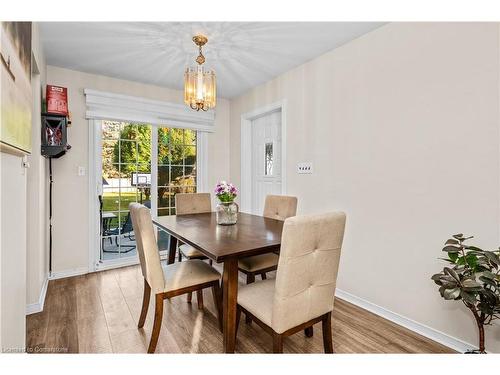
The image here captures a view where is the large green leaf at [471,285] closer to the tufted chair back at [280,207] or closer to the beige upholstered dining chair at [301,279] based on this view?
the beige upholstered dining chair at [301,279]

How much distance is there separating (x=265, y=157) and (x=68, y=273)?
2757mm

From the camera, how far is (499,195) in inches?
60.1

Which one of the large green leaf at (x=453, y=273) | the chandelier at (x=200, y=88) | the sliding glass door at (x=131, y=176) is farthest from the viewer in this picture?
the sliding glass door at (x=131, y=176)

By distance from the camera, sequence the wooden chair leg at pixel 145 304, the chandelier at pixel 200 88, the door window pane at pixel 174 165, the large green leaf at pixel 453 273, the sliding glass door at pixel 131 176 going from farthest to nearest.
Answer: the door window pane at pixel 174 165 < the sliding glass door at pixel 131 176 < the chandelier at pixel 200 88 < the wooden chair leg at pixel 145 304 < the large green leaf at pixel 453 273

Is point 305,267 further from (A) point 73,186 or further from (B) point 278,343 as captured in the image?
(A) point 73,186

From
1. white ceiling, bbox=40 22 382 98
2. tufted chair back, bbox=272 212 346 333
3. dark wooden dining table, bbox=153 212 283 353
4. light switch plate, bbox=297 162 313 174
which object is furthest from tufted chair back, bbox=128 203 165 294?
light switch plate, bbox=297 162 313 174

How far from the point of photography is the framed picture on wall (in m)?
0.97

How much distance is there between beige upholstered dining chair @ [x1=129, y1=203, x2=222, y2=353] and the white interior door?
1.77 meters

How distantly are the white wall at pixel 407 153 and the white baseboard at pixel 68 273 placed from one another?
8.86 feet

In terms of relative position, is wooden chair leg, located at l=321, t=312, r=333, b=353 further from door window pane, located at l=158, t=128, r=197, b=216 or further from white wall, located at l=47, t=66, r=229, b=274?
white wall, located at l=47, t=66, r=229, b=274

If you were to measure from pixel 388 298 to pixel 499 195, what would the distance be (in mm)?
1083

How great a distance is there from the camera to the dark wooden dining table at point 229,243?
139 centimetres

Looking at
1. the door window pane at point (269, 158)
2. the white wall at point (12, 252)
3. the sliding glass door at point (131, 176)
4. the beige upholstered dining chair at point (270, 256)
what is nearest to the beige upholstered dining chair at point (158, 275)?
the beige upholstered dining chair at point (270, 256)
